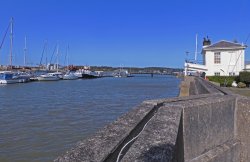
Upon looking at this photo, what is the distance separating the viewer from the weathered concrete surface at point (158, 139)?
10.7 ft

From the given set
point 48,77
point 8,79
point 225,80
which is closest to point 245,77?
point 225,80

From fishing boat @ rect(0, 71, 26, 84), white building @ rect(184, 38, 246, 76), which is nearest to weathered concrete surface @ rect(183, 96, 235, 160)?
white building @ rect(184, 38, 246, 76)

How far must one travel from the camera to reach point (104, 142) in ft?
11.8

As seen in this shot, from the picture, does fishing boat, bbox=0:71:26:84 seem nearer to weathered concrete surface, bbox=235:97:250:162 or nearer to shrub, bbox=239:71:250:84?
shrub, bbox=239:71:250:84

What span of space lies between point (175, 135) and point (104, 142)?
757 mm

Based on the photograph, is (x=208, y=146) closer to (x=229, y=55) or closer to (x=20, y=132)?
(x=20, y=132)

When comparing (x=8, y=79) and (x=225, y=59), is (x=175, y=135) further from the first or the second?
(x=8, y=79)

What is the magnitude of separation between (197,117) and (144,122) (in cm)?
78

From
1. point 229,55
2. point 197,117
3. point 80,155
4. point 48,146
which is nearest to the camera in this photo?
point 80,155

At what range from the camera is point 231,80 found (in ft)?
123

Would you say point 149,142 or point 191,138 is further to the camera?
point 191,138

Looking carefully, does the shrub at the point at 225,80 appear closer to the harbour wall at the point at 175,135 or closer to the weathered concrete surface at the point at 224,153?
the harbour wall at the point at 175,135

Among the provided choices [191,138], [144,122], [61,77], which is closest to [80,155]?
[144,122]

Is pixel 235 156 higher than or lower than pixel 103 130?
lower
